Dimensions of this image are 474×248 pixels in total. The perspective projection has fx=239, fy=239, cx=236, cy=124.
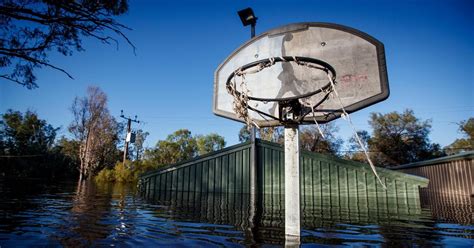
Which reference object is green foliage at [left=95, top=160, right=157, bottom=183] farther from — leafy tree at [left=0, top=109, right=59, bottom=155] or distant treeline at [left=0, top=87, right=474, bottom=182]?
leafy tree at [left=0, top=109, right=59, bottom=155]

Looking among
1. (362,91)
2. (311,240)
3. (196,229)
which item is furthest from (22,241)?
(362,91)

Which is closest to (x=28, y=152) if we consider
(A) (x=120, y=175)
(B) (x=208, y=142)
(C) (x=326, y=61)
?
(A) (x=120, y=175)

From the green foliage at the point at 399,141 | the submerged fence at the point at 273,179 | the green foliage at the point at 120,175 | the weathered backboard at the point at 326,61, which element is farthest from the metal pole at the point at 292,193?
the green foliage at the point at 399,141

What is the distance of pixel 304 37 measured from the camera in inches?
182

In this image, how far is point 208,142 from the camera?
180 feet

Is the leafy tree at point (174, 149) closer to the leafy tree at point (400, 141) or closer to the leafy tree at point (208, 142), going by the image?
the leafy tree at point (208, 142)

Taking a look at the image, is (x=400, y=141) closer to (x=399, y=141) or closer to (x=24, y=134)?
(x=399, y=141)

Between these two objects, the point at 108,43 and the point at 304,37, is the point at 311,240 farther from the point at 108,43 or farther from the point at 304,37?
the point at 108,43

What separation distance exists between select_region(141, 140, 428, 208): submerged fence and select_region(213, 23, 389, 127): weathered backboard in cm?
556

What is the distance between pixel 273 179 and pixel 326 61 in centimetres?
786

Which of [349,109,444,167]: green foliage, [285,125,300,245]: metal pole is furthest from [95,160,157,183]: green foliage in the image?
[349,109,444,167]: green foliage

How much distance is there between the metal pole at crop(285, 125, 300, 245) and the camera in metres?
3.17

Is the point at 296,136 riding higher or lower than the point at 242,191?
higher

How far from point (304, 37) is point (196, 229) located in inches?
158
